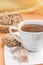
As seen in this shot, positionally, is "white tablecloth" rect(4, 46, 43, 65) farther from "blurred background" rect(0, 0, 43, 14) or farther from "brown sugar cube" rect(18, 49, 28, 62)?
"blurred background" rect(0, 0, 43, 14)

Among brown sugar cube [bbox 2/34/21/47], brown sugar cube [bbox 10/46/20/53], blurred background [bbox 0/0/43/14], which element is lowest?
brown sugar cube [bbox 10/46/20/53]

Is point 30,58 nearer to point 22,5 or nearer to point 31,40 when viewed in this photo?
point 31,40

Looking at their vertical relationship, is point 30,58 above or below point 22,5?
below

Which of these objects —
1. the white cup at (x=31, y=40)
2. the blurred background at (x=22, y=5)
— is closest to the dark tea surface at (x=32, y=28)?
the white cup at (x=31, y=40)

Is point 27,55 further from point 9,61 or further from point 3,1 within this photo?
point 3,1

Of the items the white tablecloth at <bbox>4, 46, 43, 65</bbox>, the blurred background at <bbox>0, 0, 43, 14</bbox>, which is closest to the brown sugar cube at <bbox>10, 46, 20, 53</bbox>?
the white tablecloth at <bbox>4, 46, 43, 65</bbox>

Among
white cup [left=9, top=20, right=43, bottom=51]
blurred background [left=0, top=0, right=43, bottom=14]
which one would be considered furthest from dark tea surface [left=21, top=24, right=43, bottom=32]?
blurred background [left=0, top=0, right=43, bottom=14]

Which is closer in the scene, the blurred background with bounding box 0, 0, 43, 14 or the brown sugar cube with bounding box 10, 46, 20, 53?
the brown sugar cube with bounding box 10, 46, 20, 53

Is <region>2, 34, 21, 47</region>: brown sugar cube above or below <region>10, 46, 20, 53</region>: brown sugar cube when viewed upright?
above

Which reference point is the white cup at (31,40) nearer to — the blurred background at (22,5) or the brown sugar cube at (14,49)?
the brown sugar cube at (14,49)

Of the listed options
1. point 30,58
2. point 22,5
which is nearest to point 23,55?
point 30,58

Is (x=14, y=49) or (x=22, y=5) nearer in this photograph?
(x=14, y=49)
